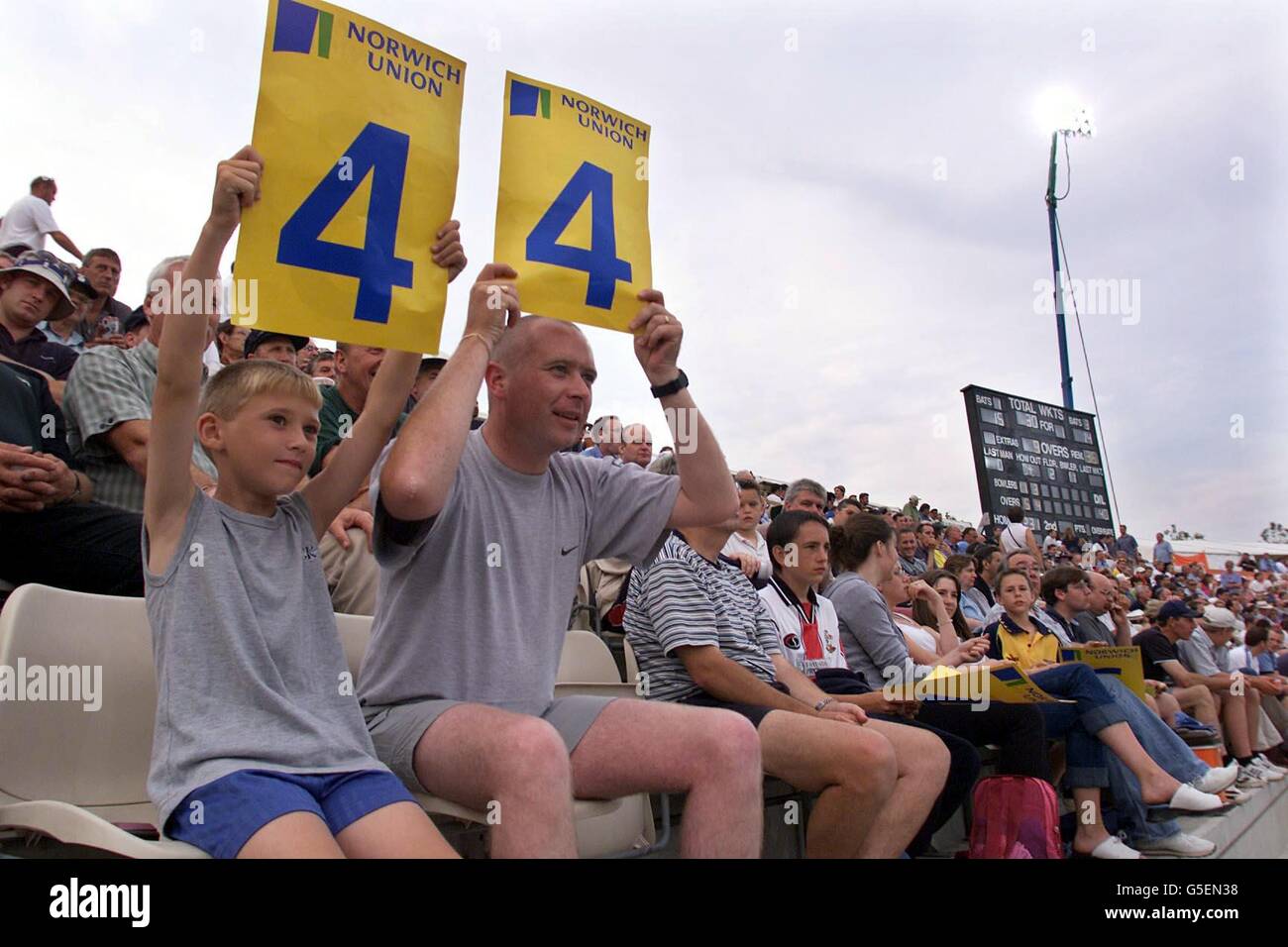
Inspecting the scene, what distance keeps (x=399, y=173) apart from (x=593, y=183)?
21.3 inches

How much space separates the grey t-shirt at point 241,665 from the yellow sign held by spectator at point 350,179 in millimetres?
513

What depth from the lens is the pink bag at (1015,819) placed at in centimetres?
397

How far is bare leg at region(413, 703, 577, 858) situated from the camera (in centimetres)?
192

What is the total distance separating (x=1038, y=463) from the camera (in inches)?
661

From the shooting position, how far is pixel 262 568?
6.84 feet

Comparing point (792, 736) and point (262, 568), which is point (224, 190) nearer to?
point (262, 568)

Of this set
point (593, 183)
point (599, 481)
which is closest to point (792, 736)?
point (599, 481)

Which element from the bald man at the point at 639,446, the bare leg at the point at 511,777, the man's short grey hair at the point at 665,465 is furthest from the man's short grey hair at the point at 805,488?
the bare leg at the point at 511,777

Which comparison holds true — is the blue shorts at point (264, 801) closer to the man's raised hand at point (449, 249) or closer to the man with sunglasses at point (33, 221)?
the man's raised hand at point (449, 249)

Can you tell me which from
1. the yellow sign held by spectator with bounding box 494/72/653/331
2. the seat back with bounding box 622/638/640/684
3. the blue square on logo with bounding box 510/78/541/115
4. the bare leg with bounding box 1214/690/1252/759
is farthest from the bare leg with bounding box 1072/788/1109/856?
the bare leg with bounding box 1214/690/1252/759

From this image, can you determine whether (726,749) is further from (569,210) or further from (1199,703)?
(1199,703)
